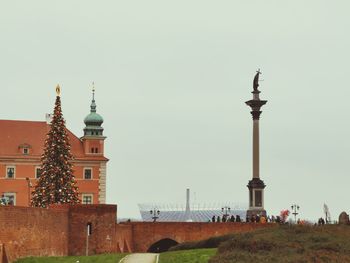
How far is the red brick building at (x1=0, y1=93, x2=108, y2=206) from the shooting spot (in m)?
90.4

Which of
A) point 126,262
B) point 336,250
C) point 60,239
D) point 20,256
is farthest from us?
point 60,239

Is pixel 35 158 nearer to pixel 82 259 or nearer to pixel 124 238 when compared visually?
pixel 124 238

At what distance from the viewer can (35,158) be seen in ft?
299

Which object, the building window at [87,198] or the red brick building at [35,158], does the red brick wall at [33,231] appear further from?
the building window at [87,198]

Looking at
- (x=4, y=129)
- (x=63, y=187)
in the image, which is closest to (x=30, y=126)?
(x=4, y=129)

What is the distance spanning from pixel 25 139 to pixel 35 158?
231 centimetres

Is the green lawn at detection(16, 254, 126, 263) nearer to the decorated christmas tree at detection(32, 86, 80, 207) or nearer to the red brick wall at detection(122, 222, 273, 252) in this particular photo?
the decorated christmas tree at detection(32, 86, 80, 207)

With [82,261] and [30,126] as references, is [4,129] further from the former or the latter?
[82,261]

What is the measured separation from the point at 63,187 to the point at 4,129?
26.2 metres

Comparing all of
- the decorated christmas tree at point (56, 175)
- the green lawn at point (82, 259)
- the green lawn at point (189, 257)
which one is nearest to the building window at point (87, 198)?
the decorated christmas tree at point (56, 175)

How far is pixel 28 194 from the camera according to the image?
285ft

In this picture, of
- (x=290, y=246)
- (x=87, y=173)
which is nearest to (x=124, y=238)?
(x=290, y=246)

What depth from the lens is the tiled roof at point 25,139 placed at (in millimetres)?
91188

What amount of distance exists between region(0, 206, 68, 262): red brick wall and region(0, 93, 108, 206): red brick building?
115ft
